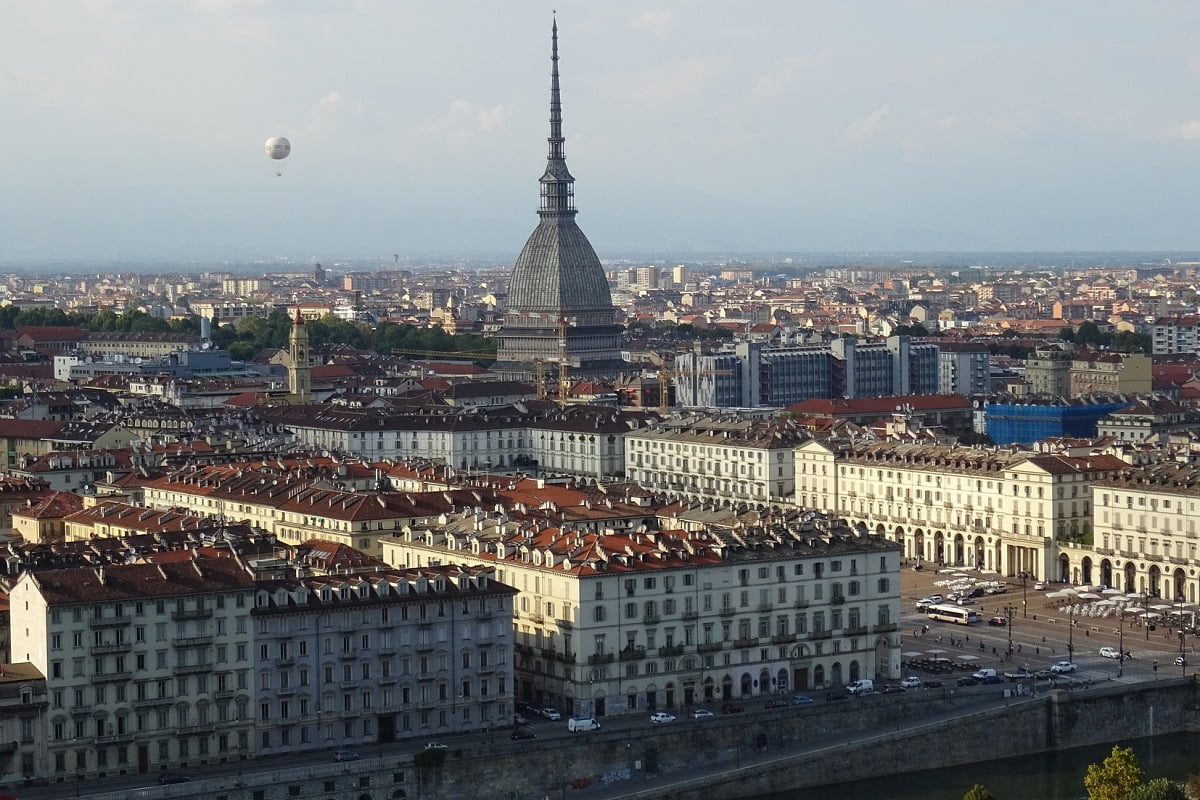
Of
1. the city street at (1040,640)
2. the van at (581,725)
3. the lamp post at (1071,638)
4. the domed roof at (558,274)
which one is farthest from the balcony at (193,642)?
the domed roof at (558,274)

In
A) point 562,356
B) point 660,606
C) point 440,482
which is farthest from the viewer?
point 562,356

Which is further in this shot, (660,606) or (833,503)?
(833,503)

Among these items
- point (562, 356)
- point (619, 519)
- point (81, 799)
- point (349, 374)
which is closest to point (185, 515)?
point (619, 519)

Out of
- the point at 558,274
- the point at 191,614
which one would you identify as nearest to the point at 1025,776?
the point at 191,614

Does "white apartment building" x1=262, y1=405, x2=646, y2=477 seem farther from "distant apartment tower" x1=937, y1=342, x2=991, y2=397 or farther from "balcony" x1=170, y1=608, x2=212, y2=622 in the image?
"balcony" x1=170, y1=608, x2=212, y2=622

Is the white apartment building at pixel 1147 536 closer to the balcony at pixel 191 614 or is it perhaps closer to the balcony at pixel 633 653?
the balcony at pixel 633 653

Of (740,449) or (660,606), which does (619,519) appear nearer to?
(660,606)
